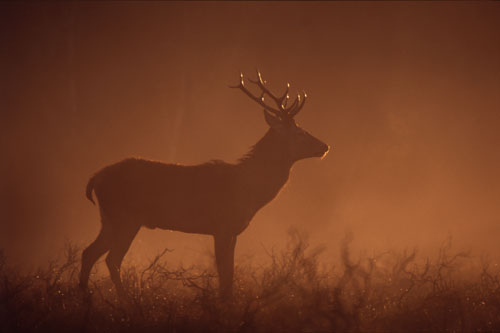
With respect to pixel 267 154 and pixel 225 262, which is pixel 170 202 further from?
pixel 267 154

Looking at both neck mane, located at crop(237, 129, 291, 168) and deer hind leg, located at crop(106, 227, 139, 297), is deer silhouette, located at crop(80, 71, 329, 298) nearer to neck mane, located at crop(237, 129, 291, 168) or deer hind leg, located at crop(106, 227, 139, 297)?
deer hind leg, located at crop(106, 227, 139, 297)

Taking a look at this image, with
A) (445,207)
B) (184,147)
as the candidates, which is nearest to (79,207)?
(184,147)

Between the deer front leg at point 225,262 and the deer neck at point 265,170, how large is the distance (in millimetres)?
853

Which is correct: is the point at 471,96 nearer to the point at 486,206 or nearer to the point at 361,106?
the point at 361,106

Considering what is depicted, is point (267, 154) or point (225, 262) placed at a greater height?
point (267, 154)

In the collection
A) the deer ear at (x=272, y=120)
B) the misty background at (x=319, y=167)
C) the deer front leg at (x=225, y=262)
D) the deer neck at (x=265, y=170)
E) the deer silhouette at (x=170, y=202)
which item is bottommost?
the deer front leg at (x=225, y=262)

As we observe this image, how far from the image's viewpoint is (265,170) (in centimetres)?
887

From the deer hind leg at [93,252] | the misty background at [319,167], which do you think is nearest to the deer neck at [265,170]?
the misty background at [319,167]

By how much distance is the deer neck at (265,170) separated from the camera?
28.1 feet

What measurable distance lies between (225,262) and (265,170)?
1.94m

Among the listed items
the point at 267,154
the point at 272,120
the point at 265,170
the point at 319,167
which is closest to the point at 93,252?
the point at 265,170

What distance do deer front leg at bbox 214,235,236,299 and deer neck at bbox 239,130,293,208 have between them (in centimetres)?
85

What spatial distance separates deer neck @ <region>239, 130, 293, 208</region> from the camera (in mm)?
8578

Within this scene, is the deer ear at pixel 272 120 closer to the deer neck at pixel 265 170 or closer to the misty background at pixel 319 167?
the deer neck at pixel 265 170
